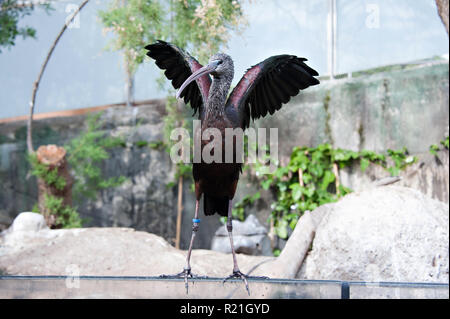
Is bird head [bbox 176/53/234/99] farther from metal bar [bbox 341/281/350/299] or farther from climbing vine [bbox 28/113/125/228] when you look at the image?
climbing vine [bbox 28/113/125/228]

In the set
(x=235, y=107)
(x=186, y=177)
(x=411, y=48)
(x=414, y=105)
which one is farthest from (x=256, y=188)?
(x=235, y=107)

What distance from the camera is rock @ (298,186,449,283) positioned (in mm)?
3131

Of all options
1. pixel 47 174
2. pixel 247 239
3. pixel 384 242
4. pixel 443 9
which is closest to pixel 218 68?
pixel 443 9

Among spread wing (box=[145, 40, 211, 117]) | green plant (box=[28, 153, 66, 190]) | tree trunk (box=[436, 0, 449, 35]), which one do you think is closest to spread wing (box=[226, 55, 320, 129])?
spread wing (box=[145, 40, 211, 117])

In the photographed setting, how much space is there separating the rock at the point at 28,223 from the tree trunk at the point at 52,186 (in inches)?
18.3

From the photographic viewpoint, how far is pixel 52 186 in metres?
4.54

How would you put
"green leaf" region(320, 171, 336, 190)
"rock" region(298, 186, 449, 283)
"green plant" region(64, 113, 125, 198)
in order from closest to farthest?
"rock" region(298, 186, 449, 283), "green leaf" region(320, 171, 336, 190), "green plant" region(64, 113, 125, 198)

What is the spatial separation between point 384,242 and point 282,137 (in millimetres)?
1966

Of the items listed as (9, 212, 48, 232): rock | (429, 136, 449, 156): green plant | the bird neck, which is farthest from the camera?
(429, 136, 449, 156): green plant

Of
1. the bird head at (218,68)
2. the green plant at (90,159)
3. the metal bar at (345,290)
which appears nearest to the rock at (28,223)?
the green plant at (90,159)

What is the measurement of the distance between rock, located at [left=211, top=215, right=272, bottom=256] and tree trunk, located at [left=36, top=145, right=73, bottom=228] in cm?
147

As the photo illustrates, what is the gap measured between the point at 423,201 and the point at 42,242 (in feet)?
9.07

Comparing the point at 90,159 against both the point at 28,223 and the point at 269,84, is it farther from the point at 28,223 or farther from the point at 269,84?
the point at 269,84

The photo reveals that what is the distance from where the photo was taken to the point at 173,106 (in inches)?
197
